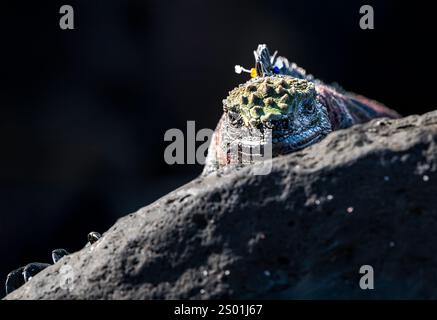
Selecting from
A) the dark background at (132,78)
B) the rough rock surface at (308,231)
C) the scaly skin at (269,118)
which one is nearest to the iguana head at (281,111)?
the scaly skin at (269,118)

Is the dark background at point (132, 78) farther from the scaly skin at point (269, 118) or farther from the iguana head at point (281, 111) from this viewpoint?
the iguana head at point (281, 111)

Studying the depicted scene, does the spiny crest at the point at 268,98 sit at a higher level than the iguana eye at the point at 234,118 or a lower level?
higher

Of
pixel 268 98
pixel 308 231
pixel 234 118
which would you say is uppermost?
pixel 268 98

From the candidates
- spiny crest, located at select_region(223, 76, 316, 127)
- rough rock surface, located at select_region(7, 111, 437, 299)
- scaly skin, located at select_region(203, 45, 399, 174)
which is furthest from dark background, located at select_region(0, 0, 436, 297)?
rough rock surface, located at select_region(7, 111, 437, 299)

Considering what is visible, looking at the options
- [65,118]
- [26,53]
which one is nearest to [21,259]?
[65,118]

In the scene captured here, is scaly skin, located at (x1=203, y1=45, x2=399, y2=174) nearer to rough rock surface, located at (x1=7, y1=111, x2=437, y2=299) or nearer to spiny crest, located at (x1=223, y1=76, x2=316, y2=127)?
spiny crest, located at (x1=223, y1=76, x2=316, y2=127)

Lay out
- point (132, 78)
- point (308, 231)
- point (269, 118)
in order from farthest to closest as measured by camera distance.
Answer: point (132, 78) → point (269, 118) → point (308, 231)

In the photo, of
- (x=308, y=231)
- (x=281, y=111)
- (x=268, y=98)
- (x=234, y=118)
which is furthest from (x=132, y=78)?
(x=308, y=231)

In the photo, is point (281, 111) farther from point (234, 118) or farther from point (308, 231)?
point (308, 231)

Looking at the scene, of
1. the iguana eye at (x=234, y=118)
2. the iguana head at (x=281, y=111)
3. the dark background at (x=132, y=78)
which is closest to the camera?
the iguana head at (x=281, y=111)
